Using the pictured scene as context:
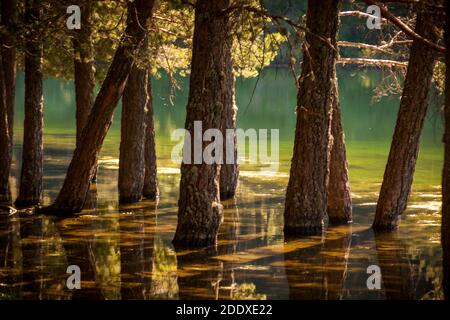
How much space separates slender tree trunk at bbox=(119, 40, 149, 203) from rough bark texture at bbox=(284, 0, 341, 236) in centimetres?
465

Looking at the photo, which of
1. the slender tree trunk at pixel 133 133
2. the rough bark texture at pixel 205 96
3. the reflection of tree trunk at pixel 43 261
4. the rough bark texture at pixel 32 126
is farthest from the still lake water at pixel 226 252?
the rough bark texture at pixel 32 126

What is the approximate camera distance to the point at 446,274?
29.1ft

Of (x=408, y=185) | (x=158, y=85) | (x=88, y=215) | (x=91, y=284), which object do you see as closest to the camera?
(x=91, y=284)

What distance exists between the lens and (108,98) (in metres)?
15.7

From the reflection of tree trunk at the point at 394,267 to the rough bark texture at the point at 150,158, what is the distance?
6011 millimetres

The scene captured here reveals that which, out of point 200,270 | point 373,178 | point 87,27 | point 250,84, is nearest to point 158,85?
point 250,84

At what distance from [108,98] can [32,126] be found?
86.2 inches

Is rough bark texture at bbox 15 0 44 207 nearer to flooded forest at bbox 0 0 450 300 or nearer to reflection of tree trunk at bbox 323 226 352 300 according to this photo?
flooded forest at bbox 0 0 450 300

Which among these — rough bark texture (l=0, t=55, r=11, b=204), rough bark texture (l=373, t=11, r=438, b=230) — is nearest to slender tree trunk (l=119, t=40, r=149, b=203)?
rough bark texture (l=0, t=55, r=11, b=204)

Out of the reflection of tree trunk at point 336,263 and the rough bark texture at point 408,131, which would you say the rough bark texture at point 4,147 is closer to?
the reflection of tree trunk at point 336,263

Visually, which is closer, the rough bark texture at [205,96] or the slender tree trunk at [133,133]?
the rough bark texture at [205,96]

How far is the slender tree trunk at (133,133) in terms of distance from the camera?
18156 mm
